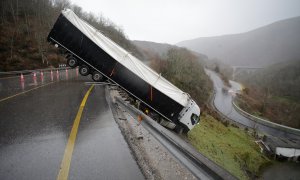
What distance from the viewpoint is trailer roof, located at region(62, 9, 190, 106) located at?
1084cm

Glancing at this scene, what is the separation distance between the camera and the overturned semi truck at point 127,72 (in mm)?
10805

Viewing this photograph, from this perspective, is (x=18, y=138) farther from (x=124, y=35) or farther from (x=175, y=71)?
(x=124, y=35)

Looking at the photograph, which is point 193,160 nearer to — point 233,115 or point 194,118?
point 194,118

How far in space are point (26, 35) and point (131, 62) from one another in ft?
118

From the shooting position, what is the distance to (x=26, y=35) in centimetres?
3781

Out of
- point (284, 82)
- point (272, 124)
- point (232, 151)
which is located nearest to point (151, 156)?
point (232, 151)

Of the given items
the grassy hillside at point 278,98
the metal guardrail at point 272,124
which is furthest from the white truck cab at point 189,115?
the grassy hillside at point 278,98

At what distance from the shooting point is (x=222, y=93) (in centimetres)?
5591

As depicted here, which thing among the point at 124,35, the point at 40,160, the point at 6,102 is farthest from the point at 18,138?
the point at 124,35

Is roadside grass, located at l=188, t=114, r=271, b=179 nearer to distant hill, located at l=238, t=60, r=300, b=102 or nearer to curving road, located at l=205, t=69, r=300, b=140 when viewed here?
curving road, located at l=205, t=69, r=300, b=140

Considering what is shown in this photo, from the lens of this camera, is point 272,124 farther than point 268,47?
No

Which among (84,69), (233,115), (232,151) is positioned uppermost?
(84,69)

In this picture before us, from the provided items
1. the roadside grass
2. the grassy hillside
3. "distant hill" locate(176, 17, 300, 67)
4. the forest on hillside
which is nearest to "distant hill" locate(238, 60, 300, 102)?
the grassy hillside

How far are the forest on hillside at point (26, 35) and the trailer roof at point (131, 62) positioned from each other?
14531 mm
